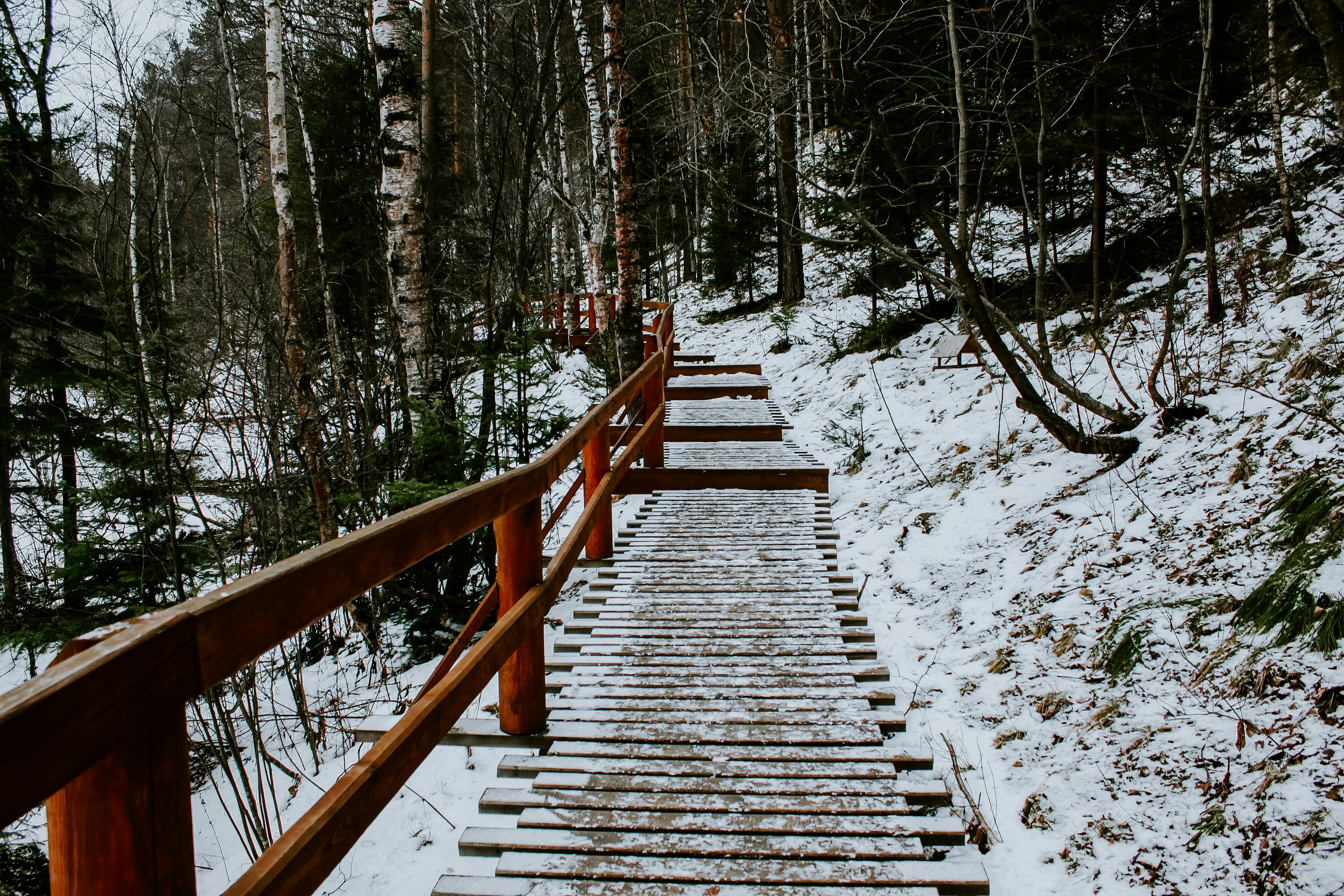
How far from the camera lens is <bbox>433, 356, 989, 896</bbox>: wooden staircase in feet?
8.00

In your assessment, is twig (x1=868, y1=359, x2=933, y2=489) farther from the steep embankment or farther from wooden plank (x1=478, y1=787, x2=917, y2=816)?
wooden plank (x1=478, y1=787, x2=917, y2=816)

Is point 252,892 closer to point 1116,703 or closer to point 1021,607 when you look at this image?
point 1116,703

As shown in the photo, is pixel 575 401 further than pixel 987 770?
Yes

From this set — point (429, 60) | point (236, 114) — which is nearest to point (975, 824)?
point (236, 114)

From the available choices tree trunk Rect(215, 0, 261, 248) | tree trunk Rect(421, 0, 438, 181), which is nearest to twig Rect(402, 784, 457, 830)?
tree trunk Rect(215, 0, 261, 248)

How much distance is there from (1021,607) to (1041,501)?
140 cm

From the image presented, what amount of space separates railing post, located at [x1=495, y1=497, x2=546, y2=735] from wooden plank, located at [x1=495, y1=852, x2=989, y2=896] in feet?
2.40

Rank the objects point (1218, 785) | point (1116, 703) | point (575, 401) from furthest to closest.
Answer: point (575, 401) → point (1116, 703) → point (1218, 785)

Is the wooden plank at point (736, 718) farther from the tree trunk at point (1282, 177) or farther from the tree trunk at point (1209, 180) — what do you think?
the tree trunk at point (1282, 177)

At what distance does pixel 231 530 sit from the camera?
4906 millimetres

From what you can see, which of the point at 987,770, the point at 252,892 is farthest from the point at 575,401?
the point at 252,892

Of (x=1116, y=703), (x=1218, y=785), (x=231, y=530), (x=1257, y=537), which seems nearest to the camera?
(x=1218, y=785)

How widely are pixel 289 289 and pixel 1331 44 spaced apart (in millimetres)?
8697

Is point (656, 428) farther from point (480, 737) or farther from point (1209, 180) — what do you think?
point (1209, 180)
